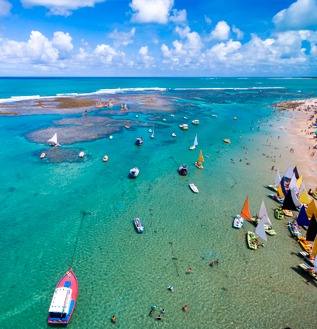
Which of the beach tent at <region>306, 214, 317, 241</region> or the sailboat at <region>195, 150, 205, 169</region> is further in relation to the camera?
the sailboat at <region>195, 150, 205, 169</region>

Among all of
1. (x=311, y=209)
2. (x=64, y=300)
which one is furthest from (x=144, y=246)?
(x=311, y=209)

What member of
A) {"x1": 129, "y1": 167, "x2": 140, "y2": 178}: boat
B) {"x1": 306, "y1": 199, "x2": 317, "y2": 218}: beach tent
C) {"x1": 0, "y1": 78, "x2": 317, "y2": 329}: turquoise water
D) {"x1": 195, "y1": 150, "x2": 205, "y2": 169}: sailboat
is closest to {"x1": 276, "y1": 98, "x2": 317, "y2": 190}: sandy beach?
{"x1": 0, "y1": 78, "x2": 317, "y2": 329}: turquoise water

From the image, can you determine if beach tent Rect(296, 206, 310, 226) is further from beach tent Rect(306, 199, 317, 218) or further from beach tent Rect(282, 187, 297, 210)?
beach tent Rect(282, 187, 297, 210)

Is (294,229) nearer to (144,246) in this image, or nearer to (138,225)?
(144,246)

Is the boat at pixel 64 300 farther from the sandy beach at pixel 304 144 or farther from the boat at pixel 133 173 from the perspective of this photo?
the sandy beach at pixel 304 144

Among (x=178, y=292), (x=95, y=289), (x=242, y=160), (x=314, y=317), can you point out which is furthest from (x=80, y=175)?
(x=314, y=317)
